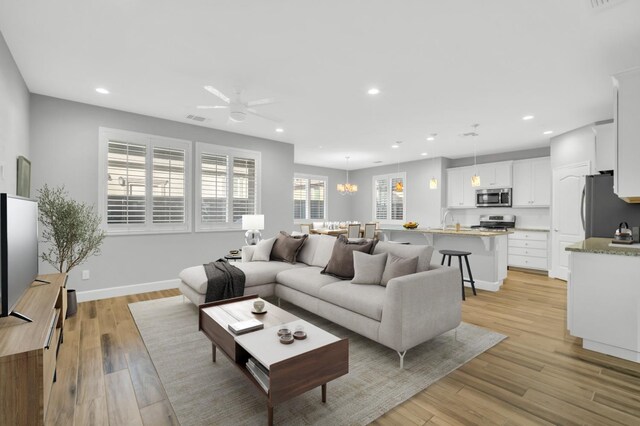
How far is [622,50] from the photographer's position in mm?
2863

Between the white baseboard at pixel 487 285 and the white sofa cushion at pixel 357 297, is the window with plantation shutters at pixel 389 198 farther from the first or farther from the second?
the white sofa cushion at pixel 357 297

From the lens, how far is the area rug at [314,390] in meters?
1.93

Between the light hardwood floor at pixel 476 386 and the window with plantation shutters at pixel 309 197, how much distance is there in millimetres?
6707

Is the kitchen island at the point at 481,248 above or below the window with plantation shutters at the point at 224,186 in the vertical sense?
below

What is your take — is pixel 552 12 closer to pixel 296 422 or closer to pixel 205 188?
pixel 296 422

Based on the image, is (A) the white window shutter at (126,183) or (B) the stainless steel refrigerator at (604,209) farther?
(A) the white window shutter at (126,183)

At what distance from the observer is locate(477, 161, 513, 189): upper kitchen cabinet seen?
286 inches

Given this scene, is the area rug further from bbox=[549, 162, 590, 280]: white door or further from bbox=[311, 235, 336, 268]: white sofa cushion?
bbox=[549, 162, 590, 280]: white door

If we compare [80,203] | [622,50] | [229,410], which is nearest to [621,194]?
[622,50]

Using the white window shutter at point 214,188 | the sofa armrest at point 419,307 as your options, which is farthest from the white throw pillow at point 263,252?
the sofa armrest at point 419,307

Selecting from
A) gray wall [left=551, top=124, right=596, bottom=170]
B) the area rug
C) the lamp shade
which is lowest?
the area rug

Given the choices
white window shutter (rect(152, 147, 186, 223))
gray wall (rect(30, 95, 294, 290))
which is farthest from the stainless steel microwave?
white window shutter (rect(152, 147, 186, 223))

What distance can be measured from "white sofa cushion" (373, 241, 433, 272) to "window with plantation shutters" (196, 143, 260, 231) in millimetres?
3218

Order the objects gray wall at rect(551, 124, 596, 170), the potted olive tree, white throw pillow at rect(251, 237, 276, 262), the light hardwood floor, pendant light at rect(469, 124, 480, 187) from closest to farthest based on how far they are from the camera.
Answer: the light hardwood floor < the potted olive tree < white throw pillow at rect(251, 237, 276, 262) < gray wall at rect(551, 124, 596, 170) < pendant light at rect(469, 124, 480, 187)
